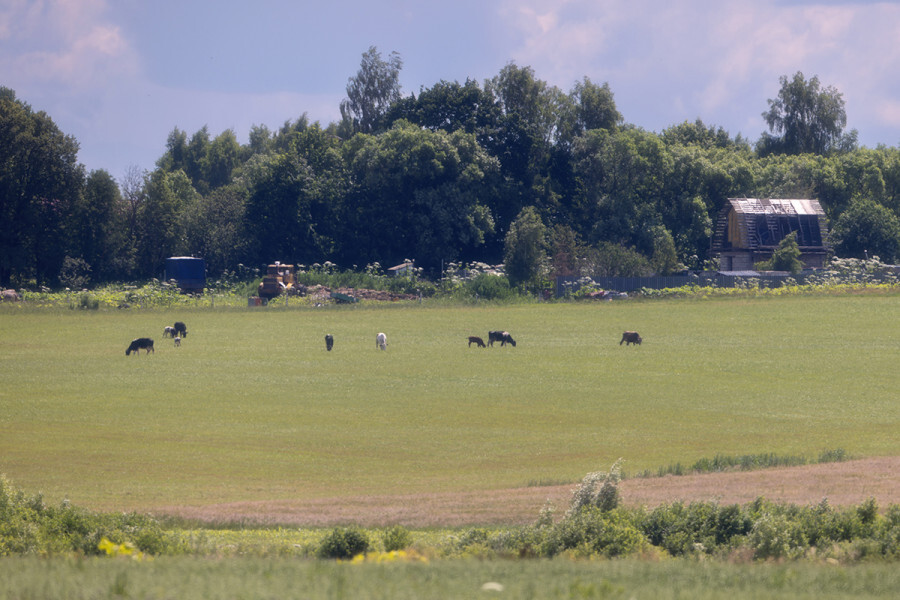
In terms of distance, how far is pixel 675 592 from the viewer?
7.88m

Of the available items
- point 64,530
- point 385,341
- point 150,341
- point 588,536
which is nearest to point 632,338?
point 385,341

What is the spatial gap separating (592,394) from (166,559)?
2557 cm

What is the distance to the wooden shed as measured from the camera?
102938 mm

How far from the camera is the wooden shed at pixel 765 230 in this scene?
338 feet

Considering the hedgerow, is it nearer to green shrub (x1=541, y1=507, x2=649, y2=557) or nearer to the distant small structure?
green shrub (x1=541, y1=507, x2=649, y2=557)

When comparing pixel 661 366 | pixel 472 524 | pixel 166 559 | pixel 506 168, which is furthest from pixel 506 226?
pixel 166 559

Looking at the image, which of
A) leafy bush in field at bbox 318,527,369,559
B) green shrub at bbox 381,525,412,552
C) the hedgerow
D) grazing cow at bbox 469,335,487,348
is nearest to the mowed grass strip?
grazing cow at bbox 469,335,487,348

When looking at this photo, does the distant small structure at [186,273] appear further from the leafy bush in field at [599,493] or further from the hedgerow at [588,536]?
the leafy bush in field at [599,493]

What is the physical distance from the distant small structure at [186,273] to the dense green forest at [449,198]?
1188 centimetres

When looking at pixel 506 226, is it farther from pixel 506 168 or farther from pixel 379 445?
pixel 379 445

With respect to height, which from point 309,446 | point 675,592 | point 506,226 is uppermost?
point 506,226

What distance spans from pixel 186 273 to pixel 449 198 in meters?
27.2

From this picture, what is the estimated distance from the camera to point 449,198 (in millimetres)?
101062

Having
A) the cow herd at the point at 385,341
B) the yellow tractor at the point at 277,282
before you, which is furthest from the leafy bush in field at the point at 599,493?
the yellow tractor at the point at 277,282
